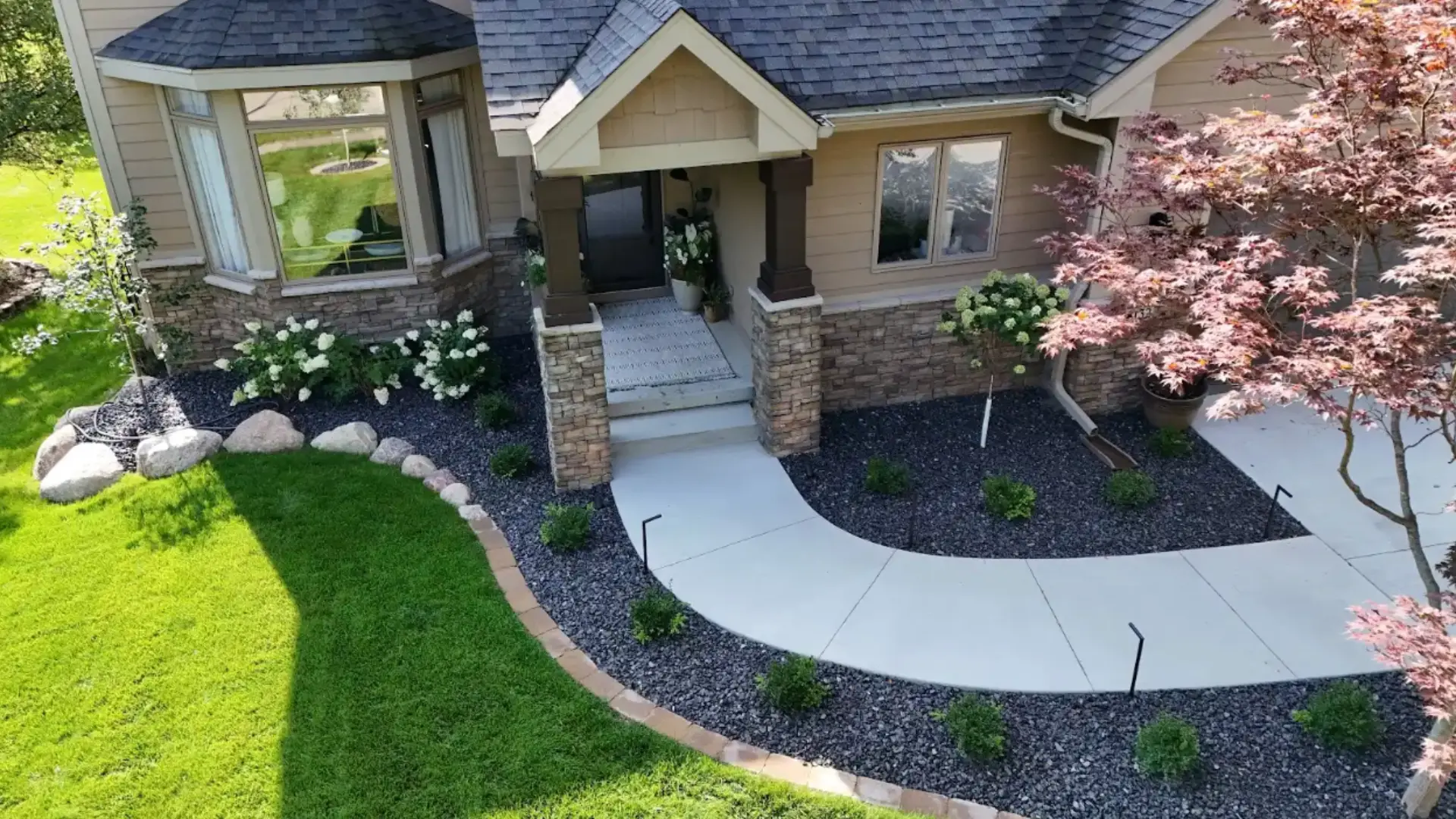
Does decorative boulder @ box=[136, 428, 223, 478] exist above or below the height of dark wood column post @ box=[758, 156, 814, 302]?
below

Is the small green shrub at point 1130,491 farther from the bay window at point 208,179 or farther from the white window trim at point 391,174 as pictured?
the bay window at point 208,179

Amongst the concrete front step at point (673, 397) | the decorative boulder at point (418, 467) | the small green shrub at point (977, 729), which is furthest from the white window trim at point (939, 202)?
the small green shrub at point (977, 729)

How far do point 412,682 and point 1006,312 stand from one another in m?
5.91

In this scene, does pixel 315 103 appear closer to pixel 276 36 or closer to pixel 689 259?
pixel 276 36

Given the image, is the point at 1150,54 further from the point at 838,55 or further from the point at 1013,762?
the point at 1013,762

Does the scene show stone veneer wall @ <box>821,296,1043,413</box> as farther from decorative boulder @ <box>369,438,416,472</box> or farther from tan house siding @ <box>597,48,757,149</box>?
decorative boulder @ <box>369,438,416,472</box>

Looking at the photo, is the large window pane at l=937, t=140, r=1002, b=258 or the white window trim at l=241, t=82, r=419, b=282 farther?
the white window trim at l=241, t=82, r=419, b=282

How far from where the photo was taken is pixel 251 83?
9.73 metres

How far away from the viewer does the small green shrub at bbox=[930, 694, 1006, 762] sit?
6348 millimetres

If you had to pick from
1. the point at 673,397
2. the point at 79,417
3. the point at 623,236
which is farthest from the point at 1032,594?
the point at 79,417

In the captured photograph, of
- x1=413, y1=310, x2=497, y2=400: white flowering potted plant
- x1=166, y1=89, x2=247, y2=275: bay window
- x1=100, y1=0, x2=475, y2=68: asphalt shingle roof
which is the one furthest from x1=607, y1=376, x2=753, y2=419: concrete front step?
x1=166, y1=89, x2=247, y2=275: bay window

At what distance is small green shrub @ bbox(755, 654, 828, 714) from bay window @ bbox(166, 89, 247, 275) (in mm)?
7785

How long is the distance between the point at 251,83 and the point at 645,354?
469 centimetres

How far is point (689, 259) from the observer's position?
11531 mm
